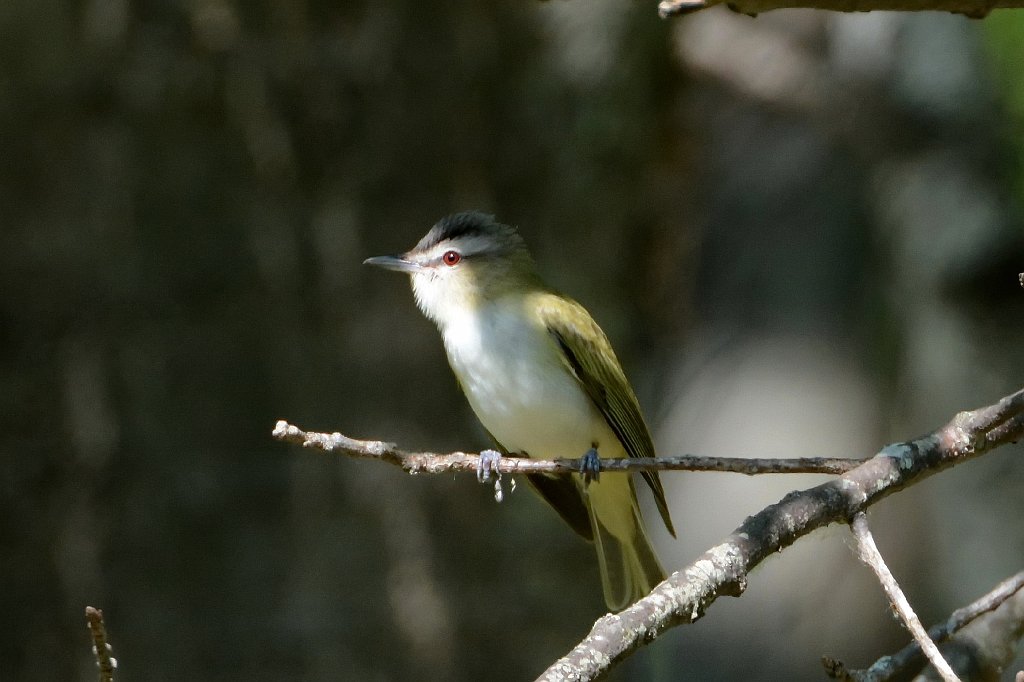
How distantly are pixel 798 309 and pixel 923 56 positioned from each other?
1160mm

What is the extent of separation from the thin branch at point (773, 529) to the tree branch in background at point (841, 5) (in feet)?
2.07

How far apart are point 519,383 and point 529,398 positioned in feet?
0.18

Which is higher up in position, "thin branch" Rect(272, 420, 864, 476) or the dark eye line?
the dark eye line

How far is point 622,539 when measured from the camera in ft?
13.1

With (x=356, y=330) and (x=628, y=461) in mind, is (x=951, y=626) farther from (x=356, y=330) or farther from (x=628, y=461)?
(x=356, y=330)

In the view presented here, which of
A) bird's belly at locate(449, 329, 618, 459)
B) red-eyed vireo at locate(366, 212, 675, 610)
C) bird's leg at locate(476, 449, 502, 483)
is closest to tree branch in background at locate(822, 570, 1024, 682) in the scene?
bird's leg at locate(476, 449, 502, 483)

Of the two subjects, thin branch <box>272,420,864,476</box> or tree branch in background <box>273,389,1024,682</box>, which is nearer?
tree branch in background <box>273,389,1024,682</box>

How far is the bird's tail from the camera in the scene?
12.9ft

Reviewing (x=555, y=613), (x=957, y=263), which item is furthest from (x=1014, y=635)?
(x=555, y=613)

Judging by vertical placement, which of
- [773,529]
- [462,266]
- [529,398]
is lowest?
[773,529]

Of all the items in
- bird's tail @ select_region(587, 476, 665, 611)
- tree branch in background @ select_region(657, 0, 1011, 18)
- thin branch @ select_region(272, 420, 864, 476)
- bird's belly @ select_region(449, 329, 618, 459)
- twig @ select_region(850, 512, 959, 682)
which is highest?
bird's belly @ select_region(449, 329, 618, 459)

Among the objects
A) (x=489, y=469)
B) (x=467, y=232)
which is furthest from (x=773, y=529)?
(x=467, y=232)

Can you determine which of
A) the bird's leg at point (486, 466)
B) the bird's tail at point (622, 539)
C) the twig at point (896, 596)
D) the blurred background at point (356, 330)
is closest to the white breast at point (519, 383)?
the bird's tail at point (622, 539)

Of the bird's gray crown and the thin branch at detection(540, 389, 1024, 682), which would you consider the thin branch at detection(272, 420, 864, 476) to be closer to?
the thin branch at detection(540, 389, 1024, 682)
